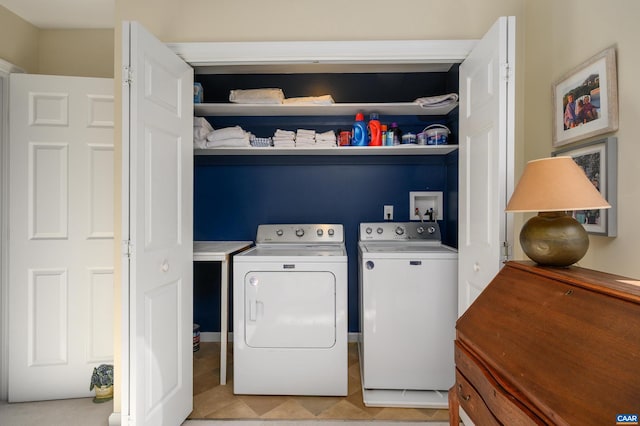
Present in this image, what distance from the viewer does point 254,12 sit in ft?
6.33

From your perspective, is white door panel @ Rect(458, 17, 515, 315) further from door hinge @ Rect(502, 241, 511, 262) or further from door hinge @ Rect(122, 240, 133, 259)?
door hinge @ Rect(122, 240, 133, 259)

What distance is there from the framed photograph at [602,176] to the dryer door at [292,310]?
134 cm

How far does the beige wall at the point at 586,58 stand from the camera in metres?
1.20

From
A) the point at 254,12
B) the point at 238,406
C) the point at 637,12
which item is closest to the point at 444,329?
the point at 238,406

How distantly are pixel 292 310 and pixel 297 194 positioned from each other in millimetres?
1139

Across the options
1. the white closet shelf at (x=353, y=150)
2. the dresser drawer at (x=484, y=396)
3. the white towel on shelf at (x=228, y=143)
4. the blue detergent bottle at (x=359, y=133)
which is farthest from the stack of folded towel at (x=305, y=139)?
the dresser drawer at (x=484, y=396)

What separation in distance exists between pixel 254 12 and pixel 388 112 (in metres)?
1.25

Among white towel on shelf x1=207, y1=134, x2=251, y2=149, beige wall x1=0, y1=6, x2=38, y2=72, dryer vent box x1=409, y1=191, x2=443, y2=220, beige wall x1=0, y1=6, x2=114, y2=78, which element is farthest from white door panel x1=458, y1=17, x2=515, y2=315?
beige wall x1=0, y1=6, x2=38, y2=72

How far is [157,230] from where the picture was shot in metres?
1.60

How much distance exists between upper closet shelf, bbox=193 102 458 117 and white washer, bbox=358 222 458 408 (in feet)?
3.62

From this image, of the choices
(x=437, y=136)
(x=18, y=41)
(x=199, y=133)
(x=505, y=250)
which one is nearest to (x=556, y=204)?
(x=505, y=250)

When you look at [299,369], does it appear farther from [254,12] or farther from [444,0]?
[444,0]

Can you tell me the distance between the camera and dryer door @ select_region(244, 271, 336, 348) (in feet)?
6.72

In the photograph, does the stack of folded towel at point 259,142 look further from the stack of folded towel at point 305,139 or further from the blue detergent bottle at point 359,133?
the blue detergent bottle at point 359,133
